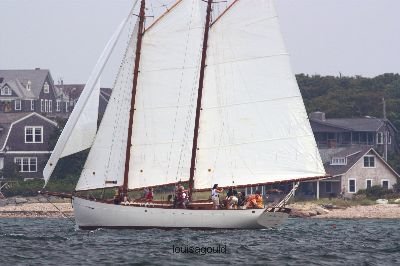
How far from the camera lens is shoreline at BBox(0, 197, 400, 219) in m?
73.1

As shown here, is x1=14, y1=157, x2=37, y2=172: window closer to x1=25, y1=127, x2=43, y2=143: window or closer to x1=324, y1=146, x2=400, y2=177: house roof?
x1=25, y1=127, x2=43, y2=143: window

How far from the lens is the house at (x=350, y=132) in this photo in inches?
4085

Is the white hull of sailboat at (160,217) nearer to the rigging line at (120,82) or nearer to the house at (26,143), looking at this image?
the rigging line at (120,82)

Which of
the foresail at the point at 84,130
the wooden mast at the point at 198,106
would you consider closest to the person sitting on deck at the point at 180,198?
the wooden mast at the point at 198,106

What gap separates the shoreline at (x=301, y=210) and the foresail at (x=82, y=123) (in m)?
23.3

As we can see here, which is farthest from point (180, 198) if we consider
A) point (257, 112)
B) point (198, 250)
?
point (198, 250)

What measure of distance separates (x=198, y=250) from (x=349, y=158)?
50635mm

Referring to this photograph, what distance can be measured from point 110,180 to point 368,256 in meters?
14.7

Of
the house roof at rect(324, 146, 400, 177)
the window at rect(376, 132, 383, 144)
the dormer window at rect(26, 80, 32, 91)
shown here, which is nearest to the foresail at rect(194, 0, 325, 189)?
the house roof at rect(324, 146, 400, 177)

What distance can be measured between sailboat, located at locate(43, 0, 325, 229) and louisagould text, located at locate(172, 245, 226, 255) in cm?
838

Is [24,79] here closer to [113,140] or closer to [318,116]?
[318,116]

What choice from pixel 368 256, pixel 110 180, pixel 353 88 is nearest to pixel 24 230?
pixel 110 180

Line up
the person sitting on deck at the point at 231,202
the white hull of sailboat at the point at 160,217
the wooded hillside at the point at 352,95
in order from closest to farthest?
the white hull of sailboat at the point at 160,217
the person sitting on deck at the point at 231,202
the wooded hillside at the point at 352,95

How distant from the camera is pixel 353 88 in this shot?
131125 mm
